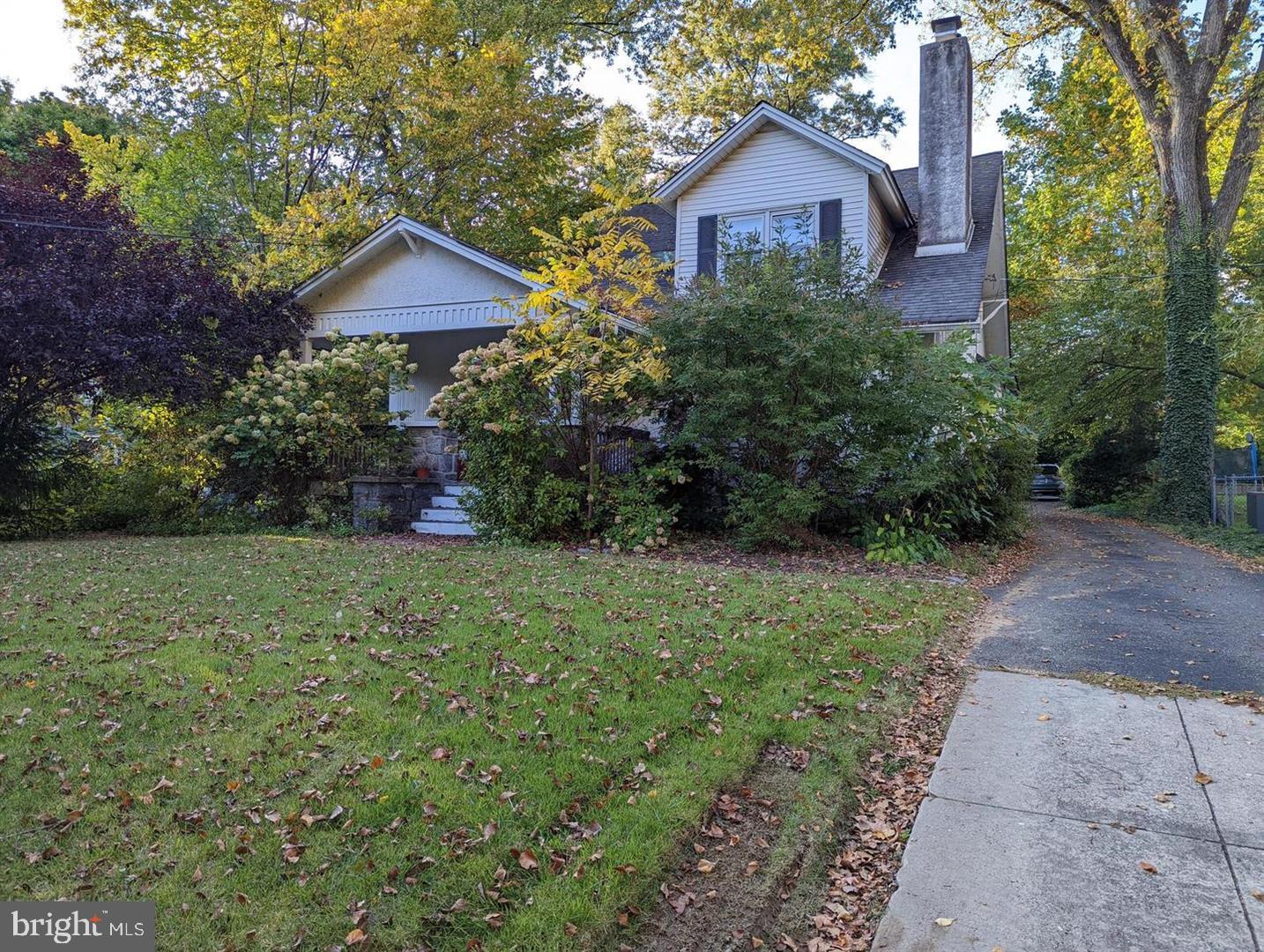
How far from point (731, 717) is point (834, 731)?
0.54 metres

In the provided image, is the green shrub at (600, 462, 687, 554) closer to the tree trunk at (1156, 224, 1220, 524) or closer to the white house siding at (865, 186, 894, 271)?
the white house siding at (865, 186, 894, 271)

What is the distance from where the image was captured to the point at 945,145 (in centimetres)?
1426

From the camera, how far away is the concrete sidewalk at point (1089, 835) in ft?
8.05

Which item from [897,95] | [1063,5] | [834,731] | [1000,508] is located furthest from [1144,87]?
[834,731]

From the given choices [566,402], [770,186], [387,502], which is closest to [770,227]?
[770,186]

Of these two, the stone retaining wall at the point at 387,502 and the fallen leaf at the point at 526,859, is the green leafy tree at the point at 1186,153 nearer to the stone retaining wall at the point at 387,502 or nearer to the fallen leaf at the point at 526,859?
the stone retaining wall at the point at 387,502

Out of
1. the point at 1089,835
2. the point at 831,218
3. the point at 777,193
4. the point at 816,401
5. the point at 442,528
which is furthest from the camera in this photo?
the point at 777,193

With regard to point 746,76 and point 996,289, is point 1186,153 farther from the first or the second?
point 746,76

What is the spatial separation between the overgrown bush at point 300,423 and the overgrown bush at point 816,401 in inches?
199

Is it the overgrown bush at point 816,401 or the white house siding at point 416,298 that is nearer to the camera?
the overgrown bush at point 816,401

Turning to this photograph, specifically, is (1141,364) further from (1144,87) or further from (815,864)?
(815,864)

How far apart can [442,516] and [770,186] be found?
849 cm

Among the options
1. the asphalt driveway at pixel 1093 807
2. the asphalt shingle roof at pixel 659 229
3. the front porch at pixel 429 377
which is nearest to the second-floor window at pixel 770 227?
the asphalt shingle roof at pixel 659 229

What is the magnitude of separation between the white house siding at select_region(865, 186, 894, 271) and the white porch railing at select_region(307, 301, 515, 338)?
21.8ft
